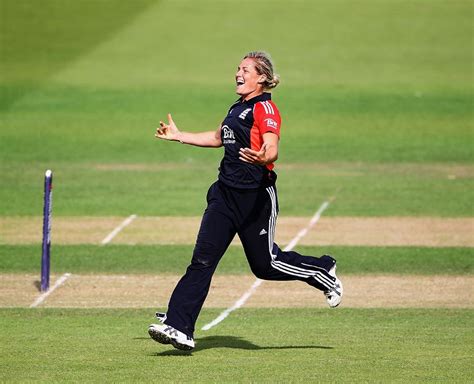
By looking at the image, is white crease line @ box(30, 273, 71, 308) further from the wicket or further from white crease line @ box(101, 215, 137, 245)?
white crease line @ box(101, 215, 137, 245)

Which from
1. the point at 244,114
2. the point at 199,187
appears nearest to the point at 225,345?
the point at 244,114

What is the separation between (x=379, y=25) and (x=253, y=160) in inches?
1499

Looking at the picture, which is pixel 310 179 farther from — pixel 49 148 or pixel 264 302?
pixel 264 302

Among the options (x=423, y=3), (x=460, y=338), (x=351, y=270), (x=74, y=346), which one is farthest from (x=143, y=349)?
(x=423, y=3)

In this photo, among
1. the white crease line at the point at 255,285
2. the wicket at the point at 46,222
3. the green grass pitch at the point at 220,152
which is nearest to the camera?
the green grass pitch at the point at 220,152

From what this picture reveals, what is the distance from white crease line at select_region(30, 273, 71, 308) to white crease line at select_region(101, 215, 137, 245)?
2574 millimetres

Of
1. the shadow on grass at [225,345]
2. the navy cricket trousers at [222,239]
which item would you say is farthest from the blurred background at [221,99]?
the navy cricket trousers at [222,239]

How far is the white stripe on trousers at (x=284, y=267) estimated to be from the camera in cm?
1120

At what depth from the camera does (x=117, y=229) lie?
2070 centimetres

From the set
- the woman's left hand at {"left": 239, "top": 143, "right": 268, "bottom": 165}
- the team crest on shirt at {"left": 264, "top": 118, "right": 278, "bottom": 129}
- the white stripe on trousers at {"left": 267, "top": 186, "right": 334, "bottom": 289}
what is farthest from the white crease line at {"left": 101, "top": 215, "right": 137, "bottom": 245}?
the woman's left hand at {"left": 239, "top": 143, "right": 268, "bottom": 165}

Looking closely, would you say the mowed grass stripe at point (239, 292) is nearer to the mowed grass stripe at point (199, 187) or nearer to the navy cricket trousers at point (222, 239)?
the navy cricket trousers at point (222, 239)

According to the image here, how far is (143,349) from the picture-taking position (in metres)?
11.6

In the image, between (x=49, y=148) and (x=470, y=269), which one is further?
(x=49, y=148)

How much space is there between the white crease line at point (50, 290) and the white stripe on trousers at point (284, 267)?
14.7ft
